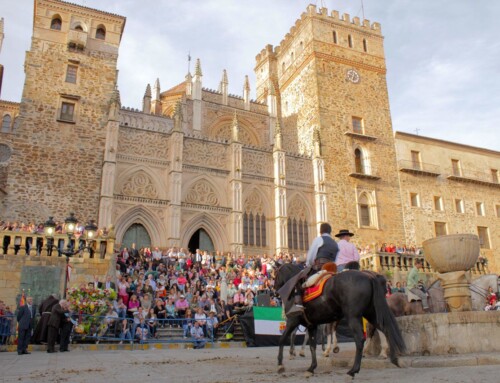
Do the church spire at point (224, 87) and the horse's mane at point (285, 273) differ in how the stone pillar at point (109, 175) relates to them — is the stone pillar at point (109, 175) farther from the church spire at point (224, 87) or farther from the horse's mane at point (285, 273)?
the horse's mane at point (285, 273)

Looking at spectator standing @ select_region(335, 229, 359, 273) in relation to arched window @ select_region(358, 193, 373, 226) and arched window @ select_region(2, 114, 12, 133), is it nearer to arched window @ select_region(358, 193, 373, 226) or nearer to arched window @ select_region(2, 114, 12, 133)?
arched window @ select_region(358, 193, 373, 226)

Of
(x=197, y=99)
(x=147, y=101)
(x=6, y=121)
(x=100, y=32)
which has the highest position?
(x=100, y=32)

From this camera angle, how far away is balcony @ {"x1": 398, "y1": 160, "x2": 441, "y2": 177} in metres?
34.4

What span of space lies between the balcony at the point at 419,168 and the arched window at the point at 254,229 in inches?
484

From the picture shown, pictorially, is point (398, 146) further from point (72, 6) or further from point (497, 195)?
point (72, 6)

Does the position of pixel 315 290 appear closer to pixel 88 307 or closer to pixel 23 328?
pixel 23 328

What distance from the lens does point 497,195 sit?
3834 centimetres

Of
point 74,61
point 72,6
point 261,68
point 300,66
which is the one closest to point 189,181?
point 74,61

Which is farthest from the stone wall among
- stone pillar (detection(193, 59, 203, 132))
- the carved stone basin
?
stone pillar (detection(193, 59, 203, 132))

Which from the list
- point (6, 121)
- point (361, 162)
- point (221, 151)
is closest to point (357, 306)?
point (221, 151)

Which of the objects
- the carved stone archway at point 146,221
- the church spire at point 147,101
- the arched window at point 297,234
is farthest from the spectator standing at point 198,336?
the church spire at point 147,101

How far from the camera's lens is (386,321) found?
639cm

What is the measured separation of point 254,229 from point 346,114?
12.0 metres

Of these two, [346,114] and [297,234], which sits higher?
[346,114]
